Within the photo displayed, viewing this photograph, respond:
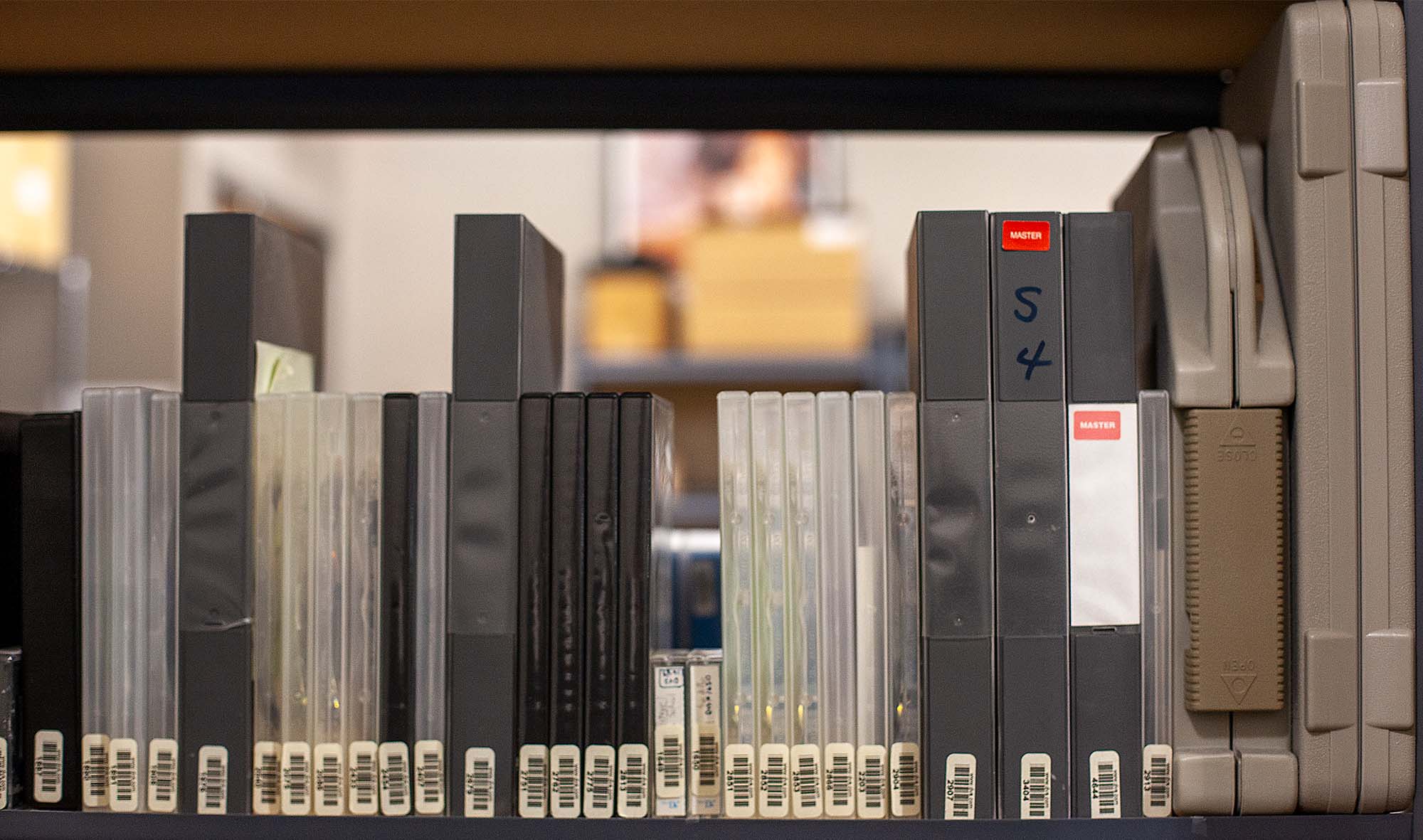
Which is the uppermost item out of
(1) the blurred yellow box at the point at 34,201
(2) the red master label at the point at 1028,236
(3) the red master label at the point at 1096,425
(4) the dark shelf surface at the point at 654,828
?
(1) the blurred yellow box at the point at 34,201

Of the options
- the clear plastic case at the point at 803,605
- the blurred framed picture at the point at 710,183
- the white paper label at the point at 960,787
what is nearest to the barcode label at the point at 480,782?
the clear plastic case at the point at 803,605

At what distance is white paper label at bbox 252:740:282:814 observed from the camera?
0.70m

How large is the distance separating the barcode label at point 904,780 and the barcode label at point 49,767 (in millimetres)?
619

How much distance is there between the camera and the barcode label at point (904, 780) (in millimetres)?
691

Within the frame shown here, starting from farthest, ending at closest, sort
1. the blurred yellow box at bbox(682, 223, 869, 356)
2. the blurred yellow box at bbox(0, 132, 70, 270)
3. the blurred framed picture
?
1. the blurred framed picture
2. the blurred yellow box at bbox(682, 223, 869, 356)
3. the blurred yellow box at bbox(0, 132, 70, 270)

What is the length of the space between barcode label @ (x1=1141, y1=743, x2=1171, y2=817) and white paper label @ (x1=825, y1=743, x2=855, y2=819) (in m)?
0.21

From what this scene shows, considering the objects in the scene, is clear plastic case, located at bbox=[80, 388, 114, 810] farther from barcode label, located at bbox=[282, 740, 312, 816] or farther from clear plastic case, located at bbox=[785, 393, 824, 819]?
clear plastic case, located at bbox=[785, 393, 824, 819]

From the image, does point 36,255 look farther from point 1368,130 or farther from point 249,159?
point 1368,130

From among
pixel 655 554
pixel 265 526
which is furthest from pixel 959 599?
pixel 265 526

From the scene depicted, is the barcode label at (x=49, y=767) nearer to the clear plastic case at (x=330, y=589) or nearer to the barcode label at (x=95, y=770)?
the barcode label at (x=95, y=770)

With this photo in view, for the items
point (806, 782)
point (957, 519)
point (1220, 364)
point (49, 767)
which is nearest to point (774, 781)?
point (806, 782)

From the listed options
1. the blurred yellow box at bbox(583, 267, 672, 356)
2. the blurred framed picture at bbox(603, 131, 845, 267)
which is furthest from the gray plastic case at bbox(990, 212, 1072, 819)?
the blurred framed picture at bbox(603, 131, 845, 267)

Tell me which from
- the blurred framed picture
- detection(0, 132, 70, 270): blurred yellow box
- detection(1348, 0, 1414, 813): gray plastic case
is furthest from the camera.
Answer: the blurred framed picture

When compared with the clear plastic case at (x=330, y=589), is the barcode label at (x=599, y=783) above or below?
below
